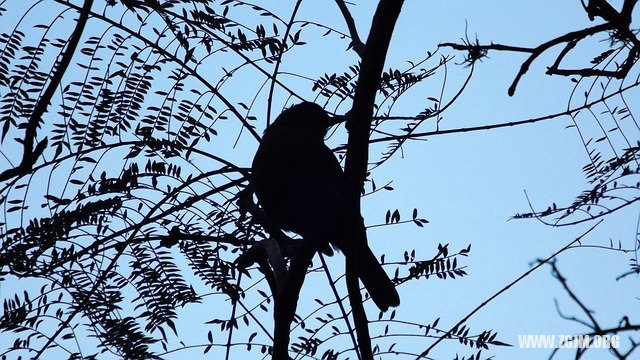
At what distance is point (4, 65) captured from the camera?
3.54 m

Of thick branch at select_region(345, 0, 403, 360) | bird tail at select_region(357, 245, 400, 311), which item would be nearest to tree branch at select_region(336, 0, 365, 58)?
thick branch at select_region(345, 0, 403, 360)

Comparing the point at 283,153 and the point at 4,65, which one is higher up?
the point at 283,153

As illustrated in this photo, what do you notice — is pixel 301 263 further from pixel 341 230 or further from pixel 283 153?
pixel 283 153

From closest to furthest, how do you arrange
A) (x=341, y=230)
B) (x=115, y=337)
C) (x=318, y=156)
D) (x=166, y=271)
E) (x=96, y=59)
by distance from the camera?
(x=341, y=230) < (x=115, y=337) < (x=166, y=271) < (x=96, y=59) < (x=318, y=156)

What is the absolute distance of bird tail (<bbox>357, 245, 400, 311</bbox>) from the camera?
13.5 ft

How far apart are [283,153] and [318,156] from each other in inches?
9.4

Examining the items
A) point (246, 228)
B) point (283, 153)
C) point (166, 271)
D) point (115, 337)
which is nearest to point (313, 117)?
point (283, 153)

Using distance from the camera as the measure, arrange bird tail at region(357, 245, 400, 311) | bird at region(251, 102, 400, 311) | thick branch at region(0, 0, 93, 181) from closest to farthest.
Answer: thick branch at region(0, 0, 93, 181)
bird tail at region(357, 245, 400, 311)
bird at region(251, 102, 400, 311)

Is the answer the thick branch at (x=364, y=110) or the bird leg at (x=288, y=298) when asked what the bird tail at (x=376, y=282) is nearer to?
the bird leg at (x=288, y=298)

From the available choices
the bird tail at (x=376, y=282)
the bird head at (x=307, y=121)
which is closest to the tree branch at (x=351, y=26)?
the bird tail at (x=376, y=282)

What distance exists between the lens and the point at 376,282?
4.25 meters

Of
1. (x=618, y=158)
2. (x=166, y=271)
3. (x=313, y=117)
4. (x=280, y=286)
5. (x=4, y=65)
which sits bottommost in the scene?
(x=280, y=286)

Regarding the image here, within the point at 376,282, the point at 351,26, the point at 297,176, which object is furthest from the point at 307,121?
the point at 351,26

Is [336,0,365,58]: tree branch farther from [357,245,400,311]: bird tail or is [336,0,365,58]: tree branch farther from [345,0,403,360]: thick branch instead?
[357,245,400,311]: bird tail
